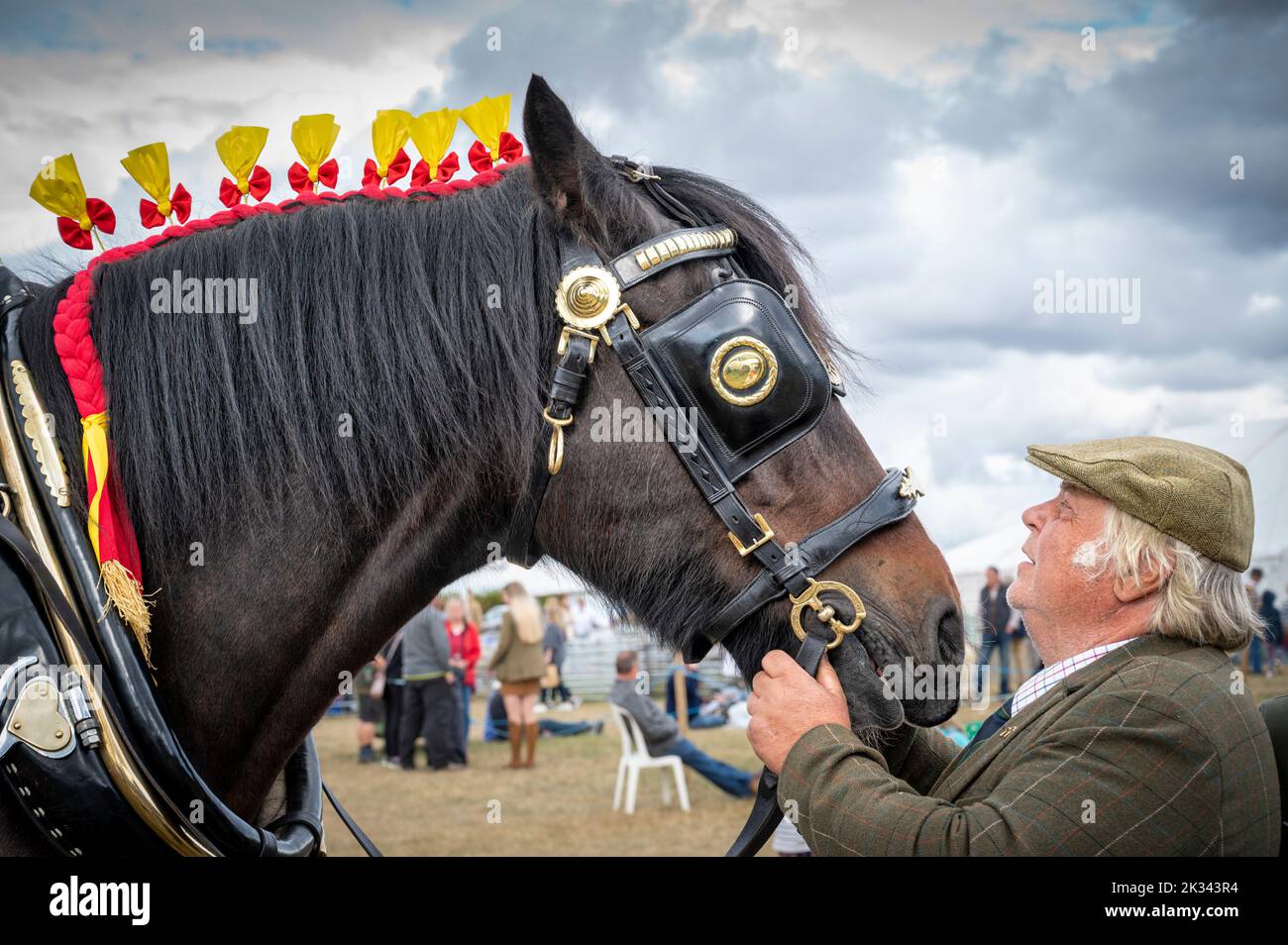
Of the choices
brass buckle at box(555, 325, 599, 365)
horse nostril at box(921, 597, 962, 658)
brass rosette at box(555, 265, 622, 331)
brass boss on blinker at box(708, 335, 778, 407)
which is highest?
brass rosette at box(555, 265, 622, 331)

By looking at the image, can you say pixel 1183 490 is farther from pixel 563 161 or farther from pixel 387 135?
pixel 387 135

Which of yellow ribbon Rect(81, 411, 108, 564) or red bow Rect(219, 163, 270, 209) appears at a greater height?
red bow Rect(219, 163, 270, 209)

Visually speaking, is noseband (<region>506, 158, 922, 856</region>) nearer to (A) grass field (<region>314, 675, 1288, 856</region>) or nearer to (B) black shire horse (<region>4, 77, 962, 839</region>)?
(B) black shire horse (<region>4, 77, 962, 839</region>)

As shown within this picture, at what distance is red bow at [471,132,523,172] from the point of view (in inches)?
101

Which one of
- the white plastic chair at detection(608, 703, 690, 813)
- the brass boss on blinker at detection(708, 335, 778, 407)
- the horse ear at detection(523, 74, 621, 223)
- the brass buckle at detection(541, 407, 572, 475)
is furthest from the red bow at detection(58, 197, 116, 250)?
the white plastic chair at detection(608, 703, 690, 813)

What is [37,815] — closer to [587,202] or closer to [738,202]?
[587,202]

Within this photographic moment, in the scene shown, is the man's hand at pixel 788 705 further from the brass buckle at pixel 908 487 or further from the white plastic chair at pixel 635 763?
the white plastic chair at pixel 635 763

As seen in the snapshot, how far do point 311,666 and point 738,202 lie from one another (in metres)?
1.51

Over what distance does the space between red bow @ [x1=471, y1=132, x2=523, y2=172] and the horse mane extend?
25cm

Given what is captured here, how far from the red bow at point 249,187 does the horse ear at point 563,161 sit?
2.37 ft

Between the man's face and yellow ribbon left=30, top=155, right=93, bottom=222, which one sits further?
yellow ribbon left=30, top=155, right=93, bottom=222

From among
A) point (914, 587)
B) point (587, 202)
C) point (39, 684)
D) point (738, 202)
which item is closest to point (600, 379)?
point (587, 202)

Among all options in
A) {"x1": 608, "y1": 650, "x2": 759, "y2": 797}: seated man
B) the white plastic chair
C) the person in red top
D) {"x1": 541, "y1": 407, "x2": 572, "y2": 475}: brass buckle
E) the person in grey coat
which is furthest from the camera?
the person in red top

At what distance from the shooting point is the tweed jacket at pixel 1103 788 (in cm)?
183
